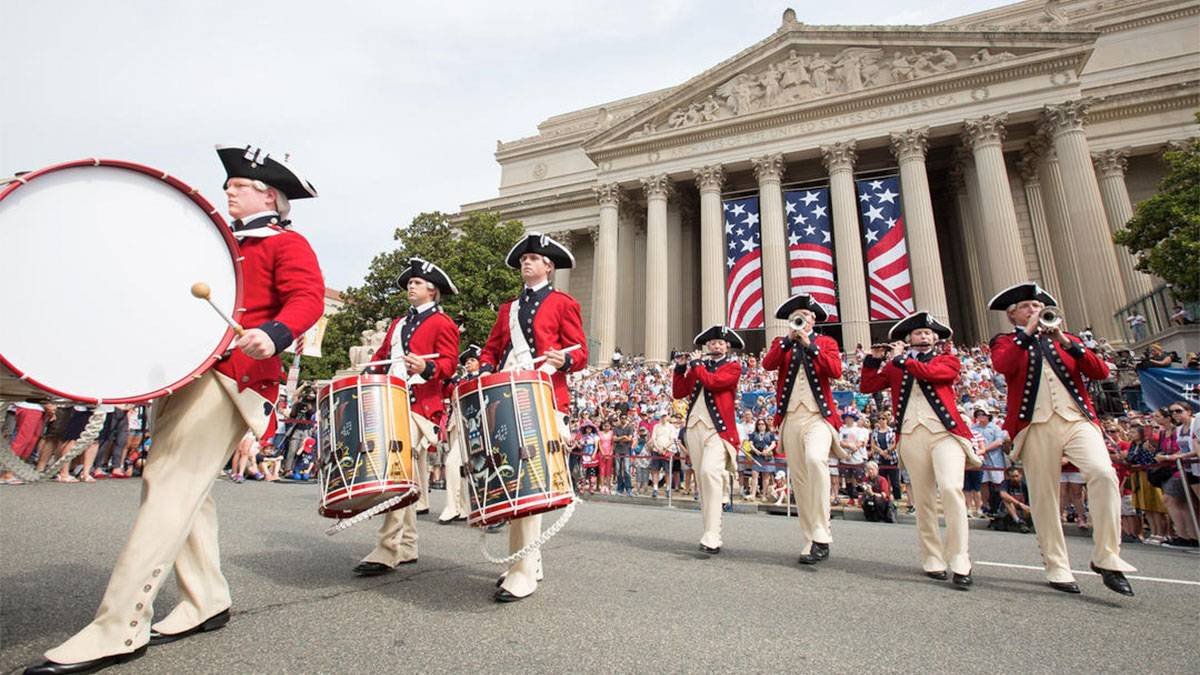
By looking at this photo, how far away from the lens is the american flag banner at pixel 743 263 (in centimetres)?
2981

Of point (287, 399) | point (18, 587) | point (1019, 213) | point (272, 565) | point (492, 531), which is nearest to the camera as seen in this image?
point (18, 587)

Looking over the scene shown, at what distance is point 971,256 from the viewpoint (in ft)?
106

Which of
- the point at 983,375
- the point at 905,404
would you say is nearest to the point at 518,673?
the point at 905,404

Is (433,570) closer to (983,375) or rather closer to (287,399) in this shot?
(287,399)

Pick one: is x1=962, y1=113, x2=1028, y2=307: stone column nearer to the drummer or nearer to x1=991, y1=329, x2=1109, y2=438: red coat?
x1=991, y1=329, x2=1109, y2=438: red coat

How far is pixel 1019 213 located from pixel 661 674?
37.8 metres

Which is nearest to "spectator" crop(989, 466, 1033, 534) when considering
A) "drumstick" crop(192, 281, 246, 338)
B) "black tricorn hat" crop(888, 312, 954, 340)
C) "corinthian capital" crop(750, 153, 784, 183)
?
"black tricorn hat" crop(888, 312, 954, 340)

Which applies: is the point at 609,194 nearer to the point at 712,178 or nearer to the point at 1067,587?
the point at 712,178

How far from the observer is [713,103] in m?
35.0

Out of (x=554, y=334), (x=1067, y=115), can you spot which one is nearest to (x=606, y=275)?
(x=1067, y=115)

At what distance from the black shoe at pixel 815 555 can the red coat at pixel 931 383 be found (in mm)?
1469

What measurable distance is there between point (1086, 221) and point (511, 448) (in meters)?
32.4

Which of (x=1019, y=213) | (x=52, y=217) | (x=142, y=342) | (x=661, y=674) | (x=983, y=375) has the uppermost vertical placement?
(x=1019, y=213)

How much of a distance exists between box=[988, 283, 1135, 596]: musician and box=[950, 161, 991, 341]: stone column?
2939 centimetres
